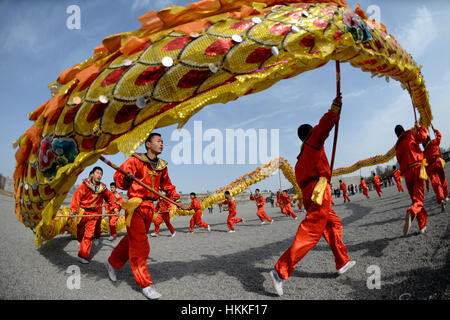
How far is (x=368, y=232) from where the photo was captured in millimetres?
4898

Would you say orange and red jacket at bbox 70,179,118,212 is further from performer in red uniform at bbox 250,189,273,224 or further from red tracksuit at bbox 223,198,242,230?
performer in red uniform at bbox 250,189,273,224

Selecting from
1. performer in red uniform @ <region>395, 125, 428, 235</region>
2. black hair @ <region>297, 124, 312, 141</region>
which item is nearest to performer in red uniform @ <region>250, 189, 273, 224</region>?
performer in red uniform @ <region>395, 125, 428, 235</region>

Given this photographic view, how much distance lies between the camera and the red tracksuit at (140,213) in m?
2.90

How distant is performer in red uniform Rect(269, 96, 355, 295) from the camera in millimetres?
2586

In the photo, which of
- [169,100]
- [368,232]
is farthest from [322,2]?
[368,232]

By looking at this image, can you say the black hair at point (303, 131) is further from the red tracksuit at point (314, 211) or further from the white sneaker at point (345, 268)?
the white sneaker at point (345, 268)

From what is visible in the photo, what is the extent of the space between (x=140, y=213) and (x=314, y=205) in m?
2.18

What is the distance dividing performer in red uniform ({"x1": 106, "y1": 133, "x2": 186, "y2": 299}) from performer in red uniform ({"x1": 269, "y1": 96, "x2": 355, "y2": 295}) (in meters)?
1.58

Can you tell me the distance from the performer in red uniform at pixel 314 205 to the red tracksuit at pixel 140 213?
1586 millimetres
